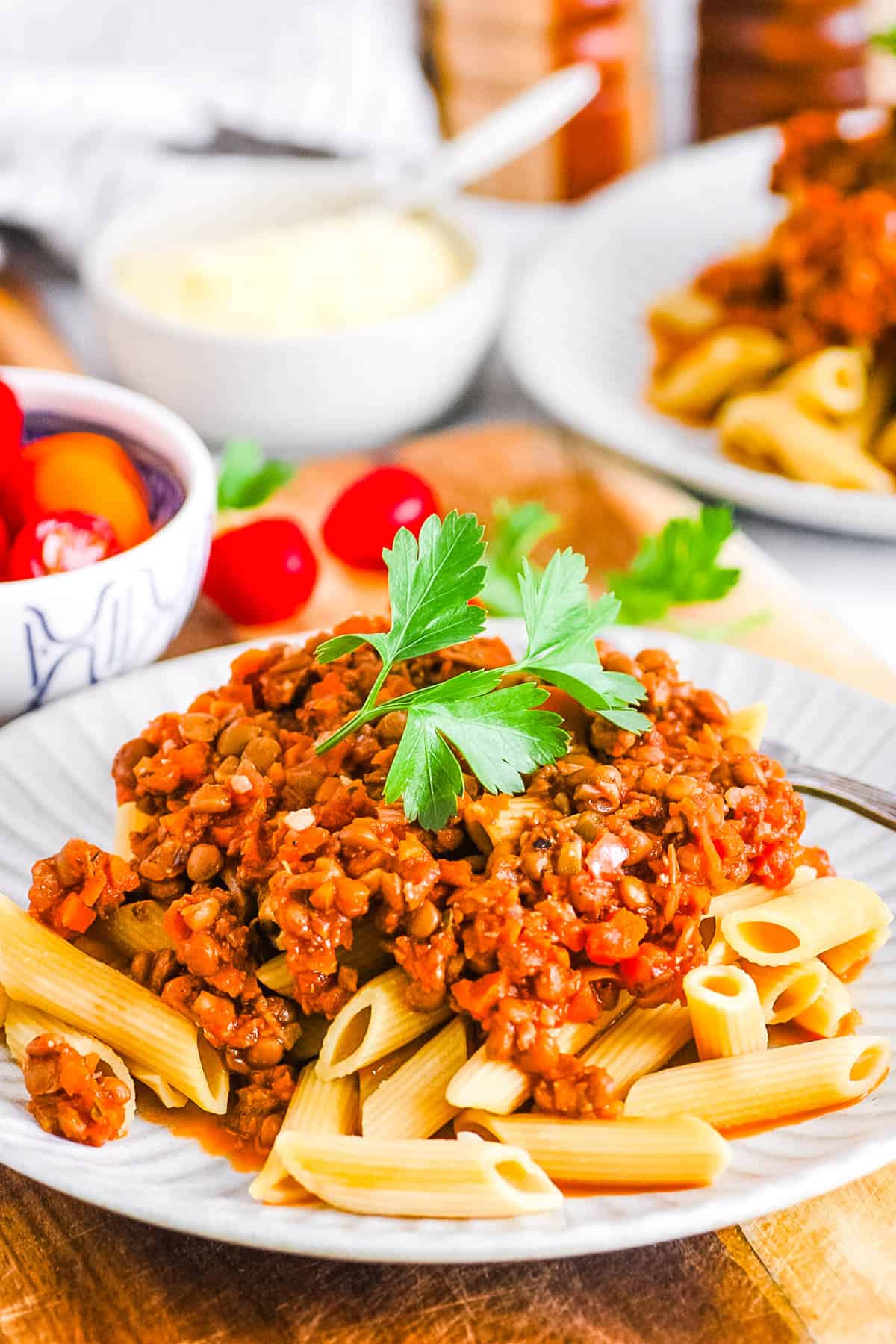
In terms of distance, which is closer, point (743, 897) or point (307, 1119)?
point (307, 1119)

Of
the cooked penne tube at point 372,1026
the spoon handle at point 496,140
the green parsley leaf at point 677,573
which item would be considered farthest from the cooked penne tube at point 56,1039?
the spoon handle at point 496,140

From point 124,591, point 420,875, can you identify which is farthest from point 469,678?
point 124,591

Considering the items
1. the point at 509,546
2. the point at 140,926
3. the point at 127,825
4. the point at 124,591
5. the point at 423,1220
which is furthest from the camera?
the point at 509,546

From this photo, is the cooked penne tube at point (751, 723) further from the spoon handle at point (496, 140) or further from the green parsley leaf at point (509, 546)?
the spoon handle at point (496, 140)

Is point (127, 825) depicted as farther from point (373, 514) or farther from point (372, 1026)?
point (373, 514)

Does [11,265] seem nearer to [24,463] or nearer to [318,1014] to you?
[24,463]

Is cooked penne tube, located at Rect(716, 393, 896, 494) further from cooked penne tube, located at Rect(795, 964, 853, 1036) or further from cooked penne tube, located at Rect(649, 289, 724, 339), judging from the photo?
cooked penne tube, located at Rect(795, 964, 853, 1036)
